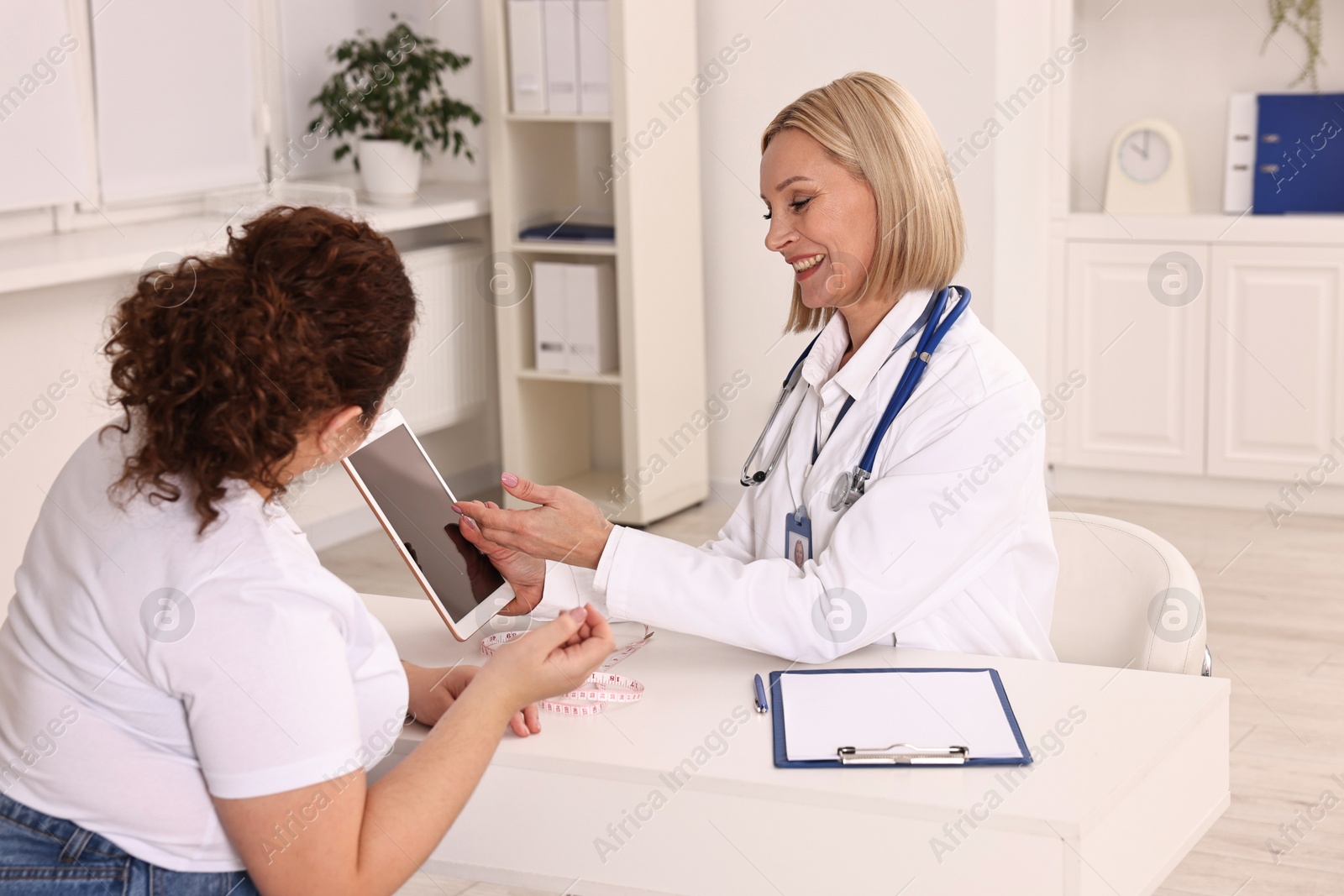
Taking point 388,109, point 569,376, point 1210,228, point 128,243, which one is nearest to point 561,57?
point 388,109

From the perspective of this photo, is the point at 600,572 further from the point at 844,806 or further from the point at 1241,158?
the point at 1241,158

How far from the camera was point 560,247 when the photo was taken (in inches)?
168

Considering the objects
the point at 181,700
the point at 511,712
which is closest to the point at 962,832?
the point at 511,712

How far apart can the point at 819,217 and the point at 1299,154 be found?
124 inches

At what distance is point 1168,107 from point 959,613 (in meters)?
3.50

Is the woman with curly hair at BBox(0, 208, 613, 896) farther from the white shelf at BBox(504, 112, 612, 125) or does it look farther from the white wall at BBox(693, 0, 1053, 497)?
the white wall at BBox(693, 0, 1053, 497)

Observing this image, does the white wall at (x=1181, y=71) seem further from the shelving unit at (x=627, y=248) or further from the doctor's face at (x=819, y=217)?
the doctor's face at (x=819, y=217)

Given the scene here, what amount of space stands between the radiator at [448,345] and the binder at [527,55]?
1.72 feet

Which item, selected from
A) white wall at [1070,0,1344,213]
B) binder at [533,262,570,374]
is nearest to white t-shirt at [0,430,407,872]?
binder at [533,262,570,374]

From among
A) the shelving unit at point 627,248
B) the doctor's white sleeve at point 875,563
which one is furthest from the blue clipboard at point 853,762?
the shelving unit at point 627,248

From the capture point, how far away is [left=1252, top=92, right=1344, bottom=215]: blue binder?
4.29 meters

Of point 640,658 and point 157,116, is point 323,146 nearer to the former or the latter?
point 157,116

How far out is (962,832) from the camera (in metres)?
1.20

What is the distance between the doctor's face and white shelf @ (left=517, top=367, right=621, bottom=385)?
244 centimetres
